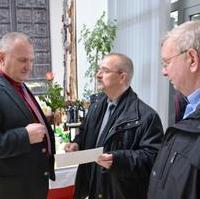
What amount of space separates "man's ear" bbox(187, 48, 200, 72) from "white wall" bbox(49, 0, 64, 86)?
424 centimetres

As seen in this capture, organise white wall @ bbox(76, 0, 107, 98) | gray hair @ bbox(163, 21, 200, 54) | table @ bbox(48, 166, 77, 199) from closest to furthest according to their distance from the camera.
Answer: gray hair @ bbox(163, 21, 200, 54), table @ bbox(48, 166, 77, 199), white wall @ bbox(76, 0, 107, 98)

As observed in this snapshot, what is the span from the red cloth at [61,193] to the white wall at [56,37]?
321 centimetres

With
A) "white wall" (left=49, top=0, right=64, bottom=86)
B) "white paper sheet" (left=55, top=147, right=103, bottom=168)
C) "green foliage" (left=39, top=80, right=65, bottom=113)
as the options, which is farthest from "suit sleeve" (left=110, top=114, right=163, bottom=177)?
"white wall" (left=49, top=0, right=64, bottom=86)

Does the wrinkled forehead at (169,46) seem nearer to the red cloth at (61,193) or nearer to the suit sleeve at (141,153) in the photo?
the suit sleeve at (141,153)

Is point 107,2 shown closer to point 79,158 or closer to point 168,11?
point 168,11

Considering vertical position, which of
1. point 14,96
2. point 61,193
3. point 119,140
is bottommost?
point 61,193

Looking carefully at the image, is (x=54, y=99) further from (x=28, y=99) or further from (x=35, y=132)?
(x=35, y=132)

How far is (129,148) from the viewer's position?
1.55 m

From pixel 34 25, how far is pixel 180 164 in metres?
4.54

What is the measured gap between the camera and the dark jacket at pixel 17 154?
4.51 ft

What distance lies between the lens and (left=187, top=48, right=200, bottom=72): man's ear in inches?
36.2

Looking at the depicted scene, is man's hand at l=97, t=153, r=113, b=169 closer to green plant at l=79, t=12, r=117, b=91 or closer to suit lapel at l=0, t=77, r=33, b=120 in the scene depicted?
suit lapel at l=0, t=77, r=33, b=120

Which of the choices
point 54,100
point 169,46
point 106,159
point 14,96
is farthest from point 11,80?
point 54,100

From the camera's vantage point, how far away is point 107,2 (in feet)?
12.6
